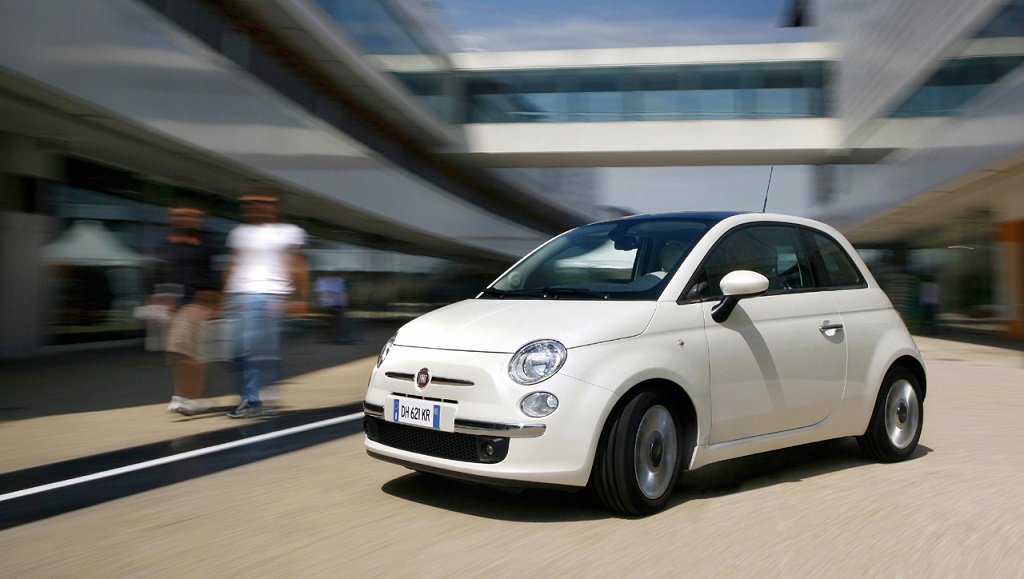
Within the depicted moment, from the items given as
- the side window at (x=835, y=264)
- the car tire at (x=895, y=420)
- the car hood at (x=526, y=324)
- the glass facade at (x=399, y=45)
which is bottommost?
the car tire at (x=895, y=420)

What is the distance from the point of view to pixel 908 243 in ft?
140

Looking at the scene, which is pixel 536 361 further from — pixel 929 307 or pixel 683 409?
pixel 929 307

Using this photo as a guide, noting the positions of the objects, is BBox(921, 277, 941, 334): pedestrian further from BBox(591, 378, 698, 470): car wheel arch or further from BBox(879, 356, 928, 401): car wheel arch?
BBox(591, 378, 698, 470): car wheel arch

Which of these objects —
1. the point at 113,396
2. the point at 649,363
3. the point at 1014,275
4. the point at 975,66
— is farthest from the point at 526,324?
the point at 1014,275

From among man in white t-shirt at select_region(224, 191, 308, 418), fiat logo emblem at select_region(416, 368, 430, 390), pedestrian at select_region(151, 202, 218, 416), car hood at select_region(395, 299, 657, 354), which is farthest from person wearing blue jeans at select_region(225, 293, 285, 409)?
fiat logo emblem at select_region(416, 368, 430, 390)

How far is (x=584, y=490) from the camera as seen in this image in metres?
5.05

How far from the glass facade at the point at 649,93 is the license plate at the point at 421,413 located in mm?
37629

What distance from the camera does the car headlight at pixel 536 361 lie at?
4.43 meters

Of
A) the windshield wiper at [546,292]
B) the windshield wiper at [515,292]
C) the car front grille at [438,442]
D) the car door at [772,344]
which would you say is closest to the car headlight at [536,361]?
the car front grille at [438,442]

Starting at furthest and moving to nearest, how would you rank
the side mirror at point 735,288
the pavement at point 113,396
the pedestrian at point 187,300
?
the pedestrian at point 187,300 → the pavement at point 113,396 → the side mirror at point 735,288

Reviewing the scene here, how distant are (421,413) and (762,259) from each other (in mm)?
2226

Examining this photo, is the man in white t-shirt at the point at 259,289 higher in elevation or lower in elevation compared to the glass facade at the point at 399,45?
lower

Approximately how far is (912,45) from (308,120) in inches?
769

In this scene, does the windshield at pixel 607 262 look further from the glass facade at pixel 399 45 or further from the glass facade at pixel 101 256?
the glass facade at pixel 399 45
